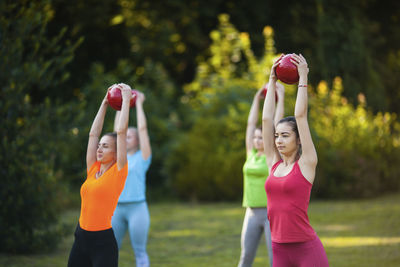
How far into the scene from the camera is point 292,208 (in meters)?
3.76

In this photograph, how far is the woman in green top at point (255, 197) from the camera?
5465mm

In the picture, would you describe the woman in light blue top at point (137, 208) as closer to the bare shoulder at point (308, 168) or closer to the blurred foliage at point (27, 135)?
the blurred foliage at point (27, 135)

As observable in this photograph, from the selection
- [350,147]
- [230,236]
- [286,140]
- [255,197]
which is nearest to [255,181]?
[255,197]

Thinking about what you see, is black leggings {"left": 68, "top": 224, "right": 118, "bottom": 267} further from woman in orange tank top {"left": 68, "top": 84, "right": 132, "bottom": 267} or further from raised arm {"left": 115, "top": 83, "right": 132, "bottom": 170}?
raised arm {"left": 115, "top": 83, "right": 132, "bottom": 170}

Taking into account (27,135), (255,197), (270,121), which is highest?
(270,121)

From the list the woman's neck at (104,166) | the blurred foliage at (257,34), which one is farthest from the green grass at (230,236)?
the blurred foliage at (257,34)

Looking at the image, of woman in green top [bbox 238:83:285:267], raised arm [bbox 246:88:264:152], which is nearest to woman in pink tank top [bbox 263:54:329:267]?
woman in green top [bbox 238:83:285:267]

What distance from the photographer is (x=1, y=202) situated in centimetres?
724

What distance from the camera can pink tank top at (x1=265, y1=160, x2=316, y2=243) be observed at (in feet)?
12.3

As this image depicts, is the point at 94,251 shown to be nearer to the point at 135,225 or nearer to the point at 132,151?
the point at 135,225

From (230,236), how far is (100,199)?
5904mm

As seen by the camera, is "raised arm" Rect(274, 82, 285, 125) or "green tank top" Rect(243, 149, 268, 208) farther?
"green tank top" Rect(243, 149, 268, 208)

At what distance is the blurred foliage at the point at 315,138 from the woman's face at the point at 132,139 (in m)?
8.01

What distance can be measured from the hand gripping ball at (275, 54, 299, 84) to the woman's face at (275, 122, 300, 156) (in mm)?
451
